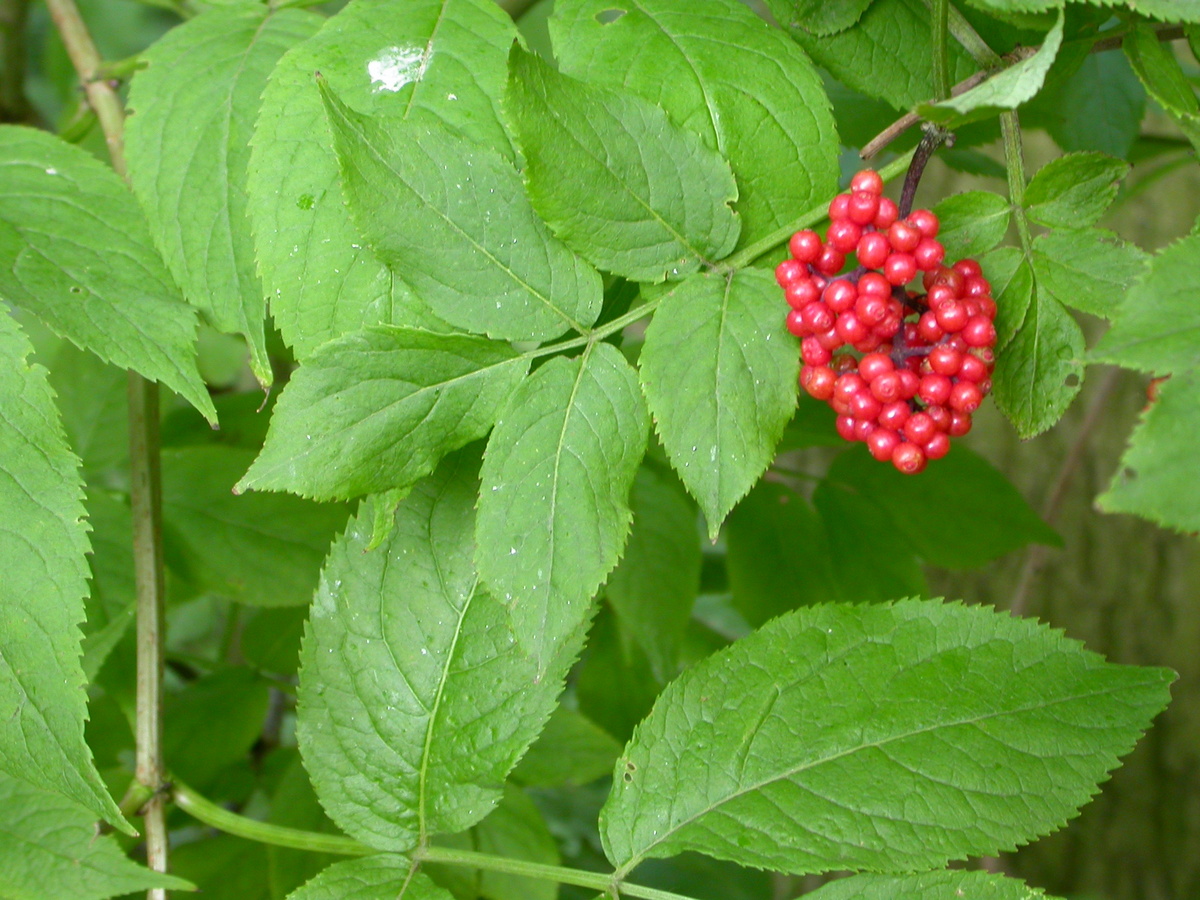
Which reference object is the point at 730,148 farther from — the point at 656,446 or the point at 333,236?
the point at 656,446

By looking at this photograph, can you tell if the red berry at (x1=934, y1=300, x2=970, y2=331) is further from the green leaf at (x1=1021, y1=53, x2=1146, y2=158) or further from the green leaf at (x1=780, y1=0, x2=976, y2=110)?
the green leaf at (x1=1021, y1=53, x2=1146, y2=158)

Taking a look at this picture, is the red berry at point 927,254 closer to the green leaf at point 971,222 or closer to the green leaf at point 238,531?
the green leaf at point 971,222

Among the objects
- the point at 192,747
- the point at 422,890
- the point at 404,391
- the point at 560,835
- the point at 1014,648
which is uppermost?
the point at 404,391

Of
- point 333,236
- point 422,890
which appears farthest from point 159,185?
point 422,890

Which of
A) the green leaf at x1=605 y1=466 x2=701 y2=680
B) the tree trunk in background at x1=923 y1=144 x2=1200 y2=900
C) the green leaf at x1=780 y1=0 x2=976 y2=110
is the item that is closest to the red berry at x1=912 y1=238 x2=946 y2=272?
the green leaf at x1=780 y1=0 x2=976 y2=110

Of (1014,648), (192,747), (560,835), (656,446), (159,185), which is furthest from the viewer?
(560,835)

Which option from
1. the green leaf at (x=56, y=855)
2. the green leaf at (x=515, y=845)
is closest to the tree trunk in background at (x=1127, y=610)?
the green leaf at (x=515, y=845)

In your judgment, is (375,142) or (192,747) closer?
(375,142)

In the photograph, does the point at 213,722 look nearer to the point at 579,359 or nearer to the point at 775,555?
the point at 775,555

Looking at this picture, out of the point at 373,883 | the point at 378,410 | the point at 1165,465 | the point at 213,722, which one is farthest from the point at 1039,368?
the point at 213,722

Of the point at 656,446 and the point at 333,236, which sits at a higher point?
the point at 333,236
